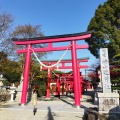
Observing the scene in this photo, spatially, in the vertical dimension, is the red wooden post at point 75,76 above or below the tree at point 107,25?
below

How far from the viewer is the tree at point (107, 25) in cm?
1798

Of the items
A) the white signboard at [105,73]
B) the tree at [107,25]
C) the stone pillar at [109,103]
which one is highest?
the tree at [107,25]

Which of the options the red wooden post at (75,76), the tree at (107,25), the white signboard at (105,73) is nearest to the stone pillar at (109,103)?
the white signboard at (105,73)

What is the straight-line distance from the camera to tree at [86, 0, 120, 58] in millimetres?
17978

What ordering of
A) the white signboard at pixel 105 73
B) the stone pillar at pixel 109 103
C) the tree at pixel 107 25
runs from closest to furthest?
the stone pillar at pixel 109 103
the white signboard at pixel 105 73
the tree at pixel 107 25

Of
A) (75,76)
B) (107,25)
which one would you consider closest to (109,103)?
(75,76)

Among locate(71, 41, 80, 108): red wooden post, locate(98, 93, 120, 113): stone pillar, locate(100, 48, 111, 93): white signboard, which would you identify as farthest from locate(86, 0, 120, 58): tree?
locate(98, 93, 120, 113): stone pillar

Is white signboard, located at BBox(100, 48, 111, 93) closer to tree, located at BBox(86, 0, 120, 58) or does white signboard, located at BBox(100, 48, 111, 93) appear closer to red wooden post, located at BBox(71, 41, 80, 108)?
red wooden post, located at BBox(71, 41, 80, 108)

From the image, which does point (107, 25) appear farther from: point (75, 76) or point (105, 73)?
point (105, 73)

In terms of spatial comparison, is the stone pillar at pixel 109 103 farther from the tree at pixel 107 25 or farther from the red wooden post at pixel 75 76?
the tree at pixel 107 25

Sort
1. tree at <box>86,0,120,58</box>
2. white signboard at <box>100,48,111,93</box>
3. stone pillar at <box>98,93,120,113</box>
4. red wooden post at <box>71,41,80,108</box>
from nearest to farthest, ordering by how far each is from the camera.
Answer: stone pillar at <box>98,93,120,113</box>, white signboard at <box>100,48,111,93</box>, red wooden post at <box>71,41,80,108</box>, tree at <box>86,0,120,58</box>

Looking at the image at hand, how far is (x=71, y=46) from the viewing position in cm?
1155

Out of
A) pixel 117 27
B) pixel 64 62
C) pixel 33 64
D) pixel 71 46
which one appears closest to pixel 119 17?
pixel 117 27

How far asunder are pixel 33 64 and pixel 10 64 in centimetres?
311
